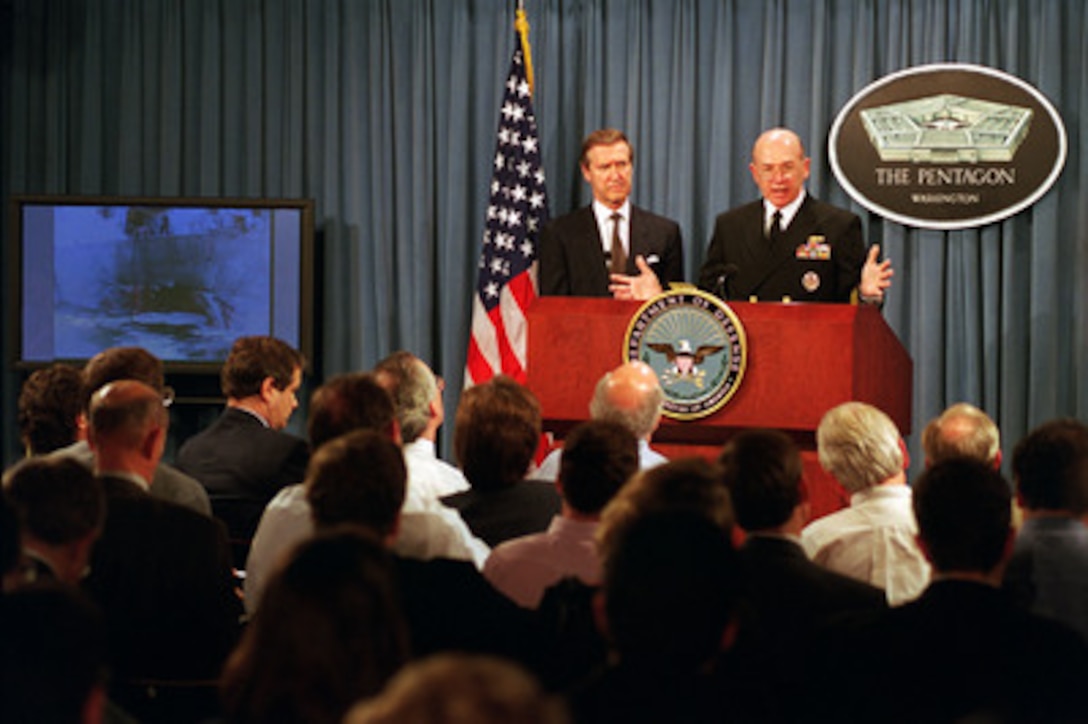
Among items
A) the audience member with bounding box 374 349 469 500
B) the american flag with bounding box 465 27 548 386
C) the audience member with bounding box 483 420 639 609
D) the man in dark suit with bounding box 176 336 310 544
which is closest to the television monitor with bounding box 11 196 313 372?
the american flag with bounding box 465 27 548 386

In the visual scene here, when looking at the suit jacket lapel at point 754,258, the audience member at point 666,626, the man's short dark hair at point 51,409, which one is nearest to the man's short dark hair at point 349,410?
the man's short dark hair at point 51,409

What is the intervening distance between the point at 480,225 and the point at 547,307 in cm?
297

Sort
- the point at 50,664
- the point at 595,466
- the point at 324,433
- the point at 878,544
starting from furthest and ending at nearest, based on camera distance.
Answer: the point at 324,433
the point at 878,544
the point at 595,466
the point at 50,664

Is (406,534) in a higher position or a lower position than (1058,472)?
lower

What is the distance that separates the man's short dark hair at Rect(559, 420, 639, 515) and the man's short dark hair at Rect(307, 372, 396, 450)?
25.6 inches

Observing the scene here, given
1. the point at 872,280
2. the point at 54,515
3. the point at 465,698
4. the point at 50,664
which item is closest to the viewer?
the point at 465,698

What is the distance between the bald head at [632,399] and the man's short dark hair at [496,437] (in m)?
0.64

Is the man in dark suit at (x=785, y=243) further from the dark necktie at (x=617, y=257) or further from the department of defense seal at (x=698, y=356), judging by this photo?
the department of defense seal at (x=698, y=356)

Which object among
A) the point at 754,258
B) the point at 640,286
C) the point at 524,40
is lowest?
the point at 640,286

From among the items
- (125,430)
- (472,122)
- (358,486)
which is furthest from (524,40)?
(358,486)

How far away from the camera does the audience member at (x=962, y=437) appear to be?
4367 millimetres

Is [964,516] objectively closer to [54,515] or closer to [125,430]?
[54,515]

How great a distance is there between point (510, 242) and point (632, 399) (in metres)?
3.14

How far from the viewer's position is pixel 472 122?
8.38 meters
